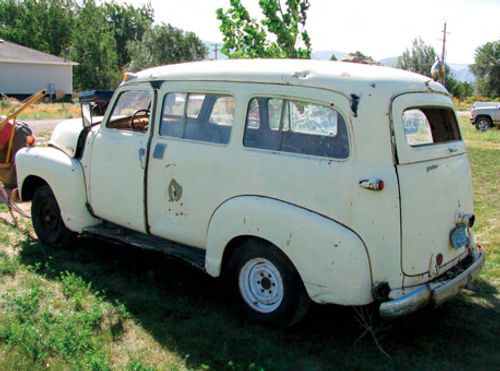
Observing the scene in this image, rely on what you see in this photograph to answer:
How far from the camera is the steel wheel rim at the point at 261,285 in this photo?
3777mm

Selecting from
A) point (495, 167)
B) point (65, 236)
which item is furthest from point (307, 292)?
Answer: point (495, 167)

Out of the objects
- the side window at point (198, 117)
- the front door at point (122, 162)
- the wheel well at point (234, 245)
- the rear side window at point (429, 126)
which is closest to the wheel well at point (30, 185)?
the front door at point (122, 162)

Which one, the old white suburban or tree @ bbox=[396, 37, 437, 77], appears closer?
the old white suburban

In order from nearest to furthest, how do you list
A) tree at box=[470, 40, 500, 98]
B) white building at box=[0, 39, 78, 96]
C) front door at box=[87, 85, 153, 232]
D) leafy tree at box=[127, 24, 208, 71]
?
front door at box=[87, 85, 153, 232] < white building at box=[0, 39, 78, 96] < leafy tree at box=[127, 24, 208, 71] < tree at box=[470, 40, 500, 98]

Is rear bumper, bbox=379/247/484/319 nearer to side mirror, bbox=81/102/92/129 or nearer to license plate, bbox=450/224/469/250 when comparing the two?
license plate, bbox=450/224/469/250

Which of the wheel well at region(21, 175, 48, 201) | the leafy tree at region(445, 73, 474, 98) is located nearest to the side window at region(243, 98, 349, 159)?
the wheel well at region(21, 175, 48, 201)

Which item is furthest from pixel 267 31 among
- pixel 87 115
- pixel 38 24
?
pixel 38 24

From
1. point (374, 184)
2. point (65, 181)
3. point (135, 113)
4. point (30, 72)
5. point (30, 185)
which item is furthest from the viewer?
point (30, 72)

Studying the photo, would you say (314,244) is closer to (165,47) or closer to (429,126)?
(429,126)

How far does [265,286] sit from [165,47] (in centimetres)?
4342

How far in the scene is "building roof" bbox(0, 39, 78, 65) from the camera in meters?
35.6

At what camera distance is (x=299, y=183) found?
354cm

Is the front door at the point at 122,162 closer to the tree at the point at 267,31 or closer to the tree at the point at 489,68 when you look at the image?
the tree at the point at 267,31

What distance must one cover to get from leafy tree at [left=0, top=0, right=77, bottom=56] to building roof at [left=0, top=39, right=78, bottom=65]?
12339 mm
